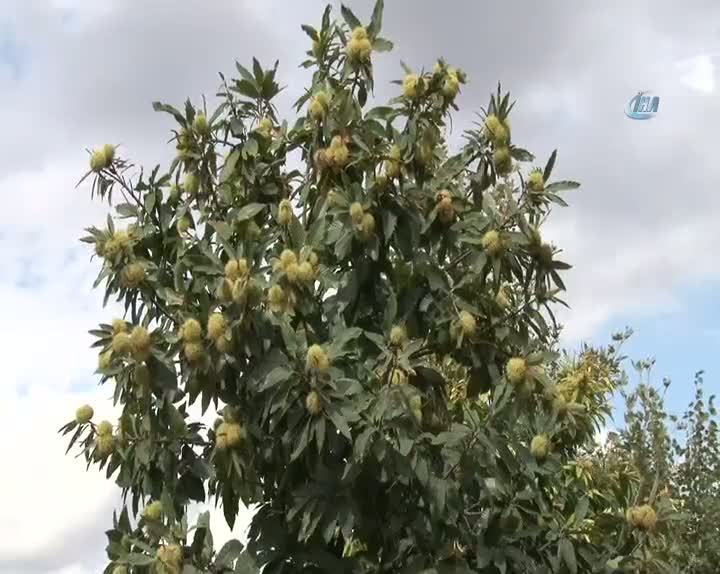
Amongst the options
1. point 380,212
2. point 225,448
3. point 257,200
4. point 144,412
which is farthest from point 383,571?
point 257,200

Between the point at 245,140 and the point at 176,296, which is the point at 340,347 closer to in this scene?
the point at 176,296

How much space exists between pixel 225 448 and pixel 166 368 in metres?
0.39

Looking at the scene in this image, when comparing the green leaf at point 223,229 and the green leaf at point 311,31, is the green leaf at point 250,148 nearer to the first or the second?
the green leaf at point 223,229

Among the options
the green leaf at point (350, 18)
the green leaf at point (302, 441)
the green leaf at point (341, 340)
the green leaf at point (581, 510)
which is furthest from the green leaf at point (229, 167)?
the green leaf at point (581, 510)

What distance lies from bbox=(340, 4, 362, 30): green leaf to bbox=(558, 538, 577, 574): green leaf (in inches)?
95.0

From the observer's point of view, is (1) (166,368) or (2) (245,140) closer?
(1) (166,368)

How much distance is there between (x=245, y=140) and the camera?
5180 millimetres

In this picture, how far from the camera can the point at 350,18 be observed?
5.09m

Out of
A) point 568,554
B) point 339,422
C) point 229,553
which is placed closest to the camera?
point 339,422

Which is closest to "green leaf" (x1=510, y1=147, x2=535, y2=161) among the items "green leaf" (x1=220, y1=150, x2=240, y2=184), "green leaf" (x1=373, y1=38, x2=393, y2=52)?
"green leaf" (x1=373, y1=38, x2=393, y2=52)

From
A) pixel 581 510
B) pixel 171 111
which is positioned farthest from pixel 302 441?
pixel 171 111

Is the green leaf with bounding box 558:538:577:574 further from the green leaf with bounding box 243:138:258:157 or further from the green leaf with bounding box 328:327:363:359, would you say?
the green leaf with bounding box 243:138:258:157

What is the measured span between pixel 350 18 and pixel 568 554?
98.6 inches

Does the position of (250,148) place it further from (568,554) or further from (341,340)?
(568,554)
